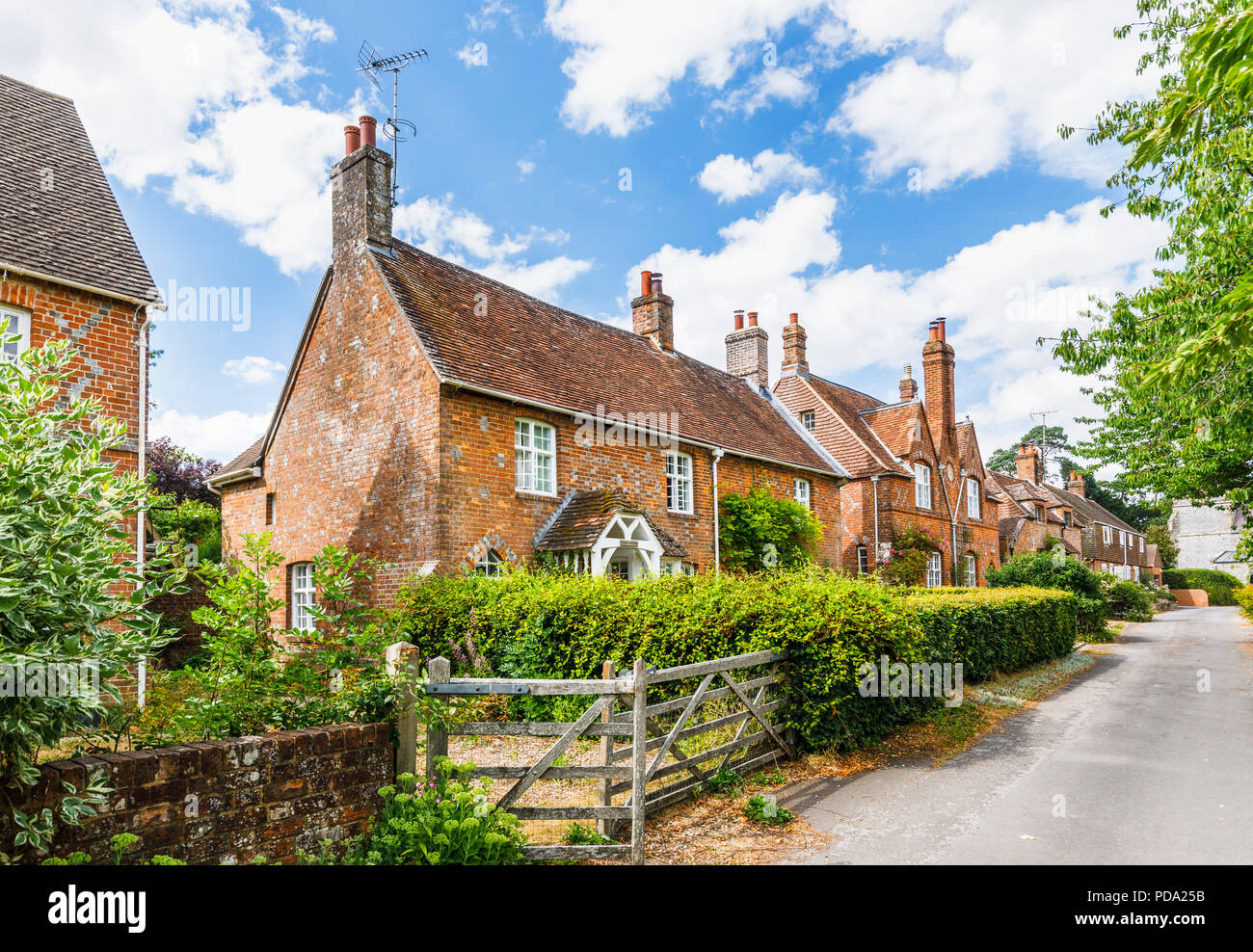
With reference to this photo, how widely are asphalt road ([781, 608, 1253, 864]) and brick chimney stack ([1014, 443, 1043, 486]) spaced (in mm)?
45192

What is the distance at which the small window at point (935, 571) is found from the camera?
32.3m

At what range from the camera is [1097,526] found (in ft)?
204

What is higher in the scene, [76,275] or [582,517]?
[76,275]

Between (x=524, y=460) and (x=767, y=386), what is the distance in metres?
16.9

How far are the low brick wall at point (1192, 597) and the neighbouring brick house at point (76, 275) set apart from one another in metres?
68.9

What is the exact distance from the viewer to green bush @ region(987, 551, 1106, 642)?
2606 cm

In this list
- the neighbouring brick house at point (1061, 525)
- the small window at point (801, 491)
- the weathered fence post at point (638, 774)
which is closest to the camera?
the weathered fence post at point (638, 774)

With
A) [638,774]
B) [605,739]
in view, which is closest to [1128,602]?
[605,739]

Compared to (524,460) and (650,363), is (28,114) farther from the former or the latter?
(650,363)

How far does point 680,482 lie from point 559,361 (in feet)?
14.8

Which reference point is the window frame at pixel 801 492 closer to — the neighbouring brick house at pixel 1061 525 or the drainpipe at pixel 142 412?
the drainpipe at pixel 142 412

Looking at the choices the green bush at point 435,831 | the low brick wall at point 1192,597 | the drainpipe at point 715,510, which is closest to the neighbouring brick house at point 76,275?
the green bush at point 435,831

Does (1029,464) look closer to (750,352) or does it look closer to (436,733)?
(750,352)

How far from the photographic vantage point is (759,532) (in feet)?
71.8
